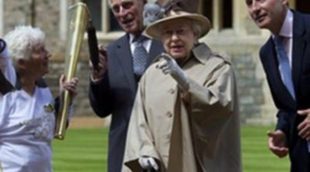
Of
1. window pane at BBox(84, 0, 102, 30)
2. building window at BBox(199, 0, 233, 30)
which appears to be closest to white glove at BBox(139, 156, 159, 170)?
building window at BBox(199, 0, 233, 30)

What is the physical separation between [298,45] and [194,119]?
66 centimetres

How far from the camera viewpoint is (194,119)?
19.8 feet

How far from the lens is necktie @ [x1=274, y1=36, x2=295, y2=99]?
6156 millimetres

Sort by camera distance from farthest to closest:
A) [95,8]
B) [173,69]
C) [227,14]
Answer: [95,8], [227,14], [173,69]

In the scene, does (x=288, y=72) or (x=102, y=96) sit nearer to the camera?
(x=288, y=72)

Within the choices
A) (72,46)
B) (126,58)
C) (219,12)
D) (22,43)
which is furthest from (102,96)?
(219,12)

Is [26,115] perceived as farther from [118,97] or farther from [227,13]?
[227,13]

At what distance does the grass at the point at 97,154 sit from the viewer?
547 inches

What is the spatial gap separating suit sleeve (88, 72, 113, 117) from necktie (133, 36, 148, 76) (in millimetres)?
179

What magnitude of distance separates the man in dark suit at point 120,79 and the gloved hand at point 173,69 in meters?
0.94

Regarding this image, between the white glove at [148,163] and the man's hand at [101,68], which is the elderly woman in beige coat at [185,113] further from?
the man's hand at [101,68]

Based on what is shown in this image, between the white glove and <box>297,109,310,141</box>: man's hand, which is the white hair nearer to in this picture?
the white glove

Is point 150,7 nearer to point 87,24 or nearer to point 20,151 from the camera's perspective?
point 87,24

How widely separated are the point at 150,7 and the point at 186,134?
80cm
